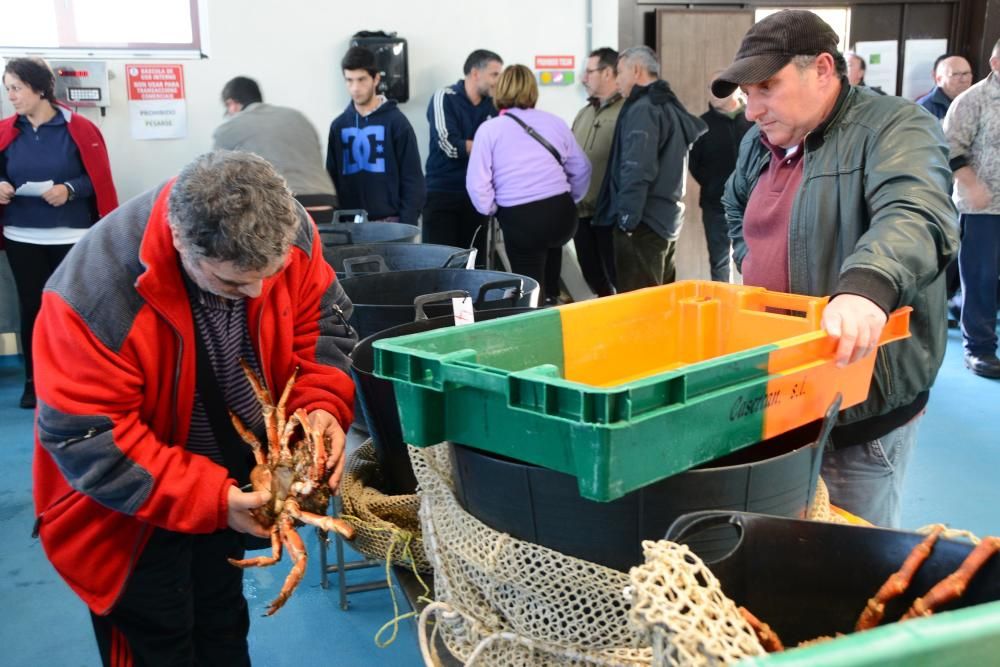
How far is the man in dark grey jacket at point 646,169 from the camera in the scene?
4.36 meters

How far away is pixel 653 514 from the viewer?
3.23 ft

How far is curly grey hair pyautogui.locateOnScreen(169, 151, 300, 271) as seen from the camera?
1.23 metres

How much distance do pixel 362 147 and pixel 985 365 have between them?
11.3 ft

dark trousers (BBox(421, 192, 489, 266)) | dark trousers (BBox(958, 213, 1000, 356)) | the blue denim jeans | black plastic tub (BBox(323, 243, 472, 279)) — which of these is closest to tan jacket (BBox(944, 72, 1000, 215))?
dark trousers (BBox(958, 213, 1000, 356))

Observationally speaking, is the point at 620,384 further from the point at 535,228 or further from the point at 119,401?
the point at 535,228

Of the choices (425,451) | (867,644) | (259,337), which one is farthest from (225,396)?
(867,644)

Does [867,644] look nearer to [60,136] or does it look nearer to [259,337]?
[259,337]

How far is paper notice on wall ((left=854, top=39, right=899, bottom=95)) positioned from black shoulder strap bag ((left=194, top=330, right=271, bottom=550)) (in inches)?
237

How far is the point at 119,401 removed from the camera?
1.34 meters

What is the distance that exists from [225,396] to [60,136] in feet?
10.8

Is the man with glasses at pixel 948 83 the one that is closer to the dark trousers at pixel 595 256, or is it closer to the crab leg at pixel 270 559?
the dark trousers at pixel 595 256

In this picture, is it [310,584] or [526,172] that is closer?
[310,584]

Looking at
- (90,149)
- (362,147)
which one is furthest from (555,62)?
(90,149)

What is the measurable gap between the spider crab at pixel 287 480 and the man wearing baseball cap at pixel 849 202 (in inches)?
34.7
